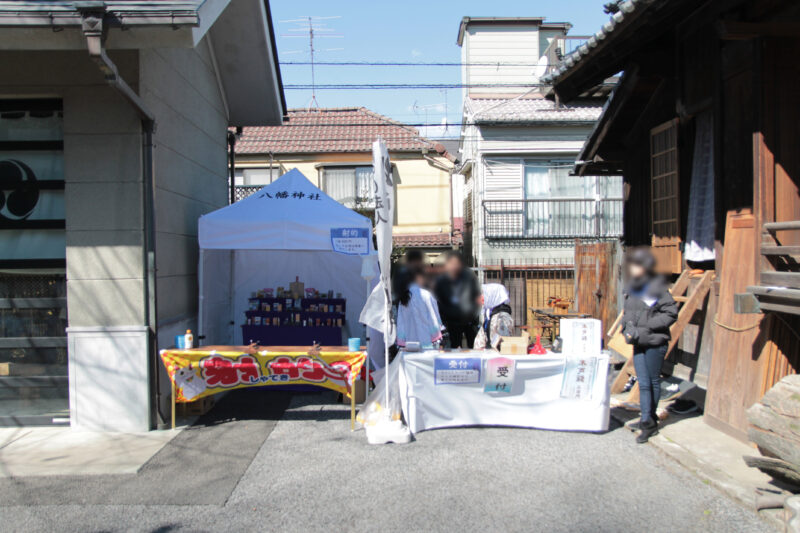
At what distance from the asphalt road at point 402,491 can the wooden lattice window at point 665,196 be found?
2863 mm

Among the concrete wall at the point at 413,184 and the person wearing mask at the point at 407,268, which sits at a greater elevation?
the concrete wall at the point at 413,184

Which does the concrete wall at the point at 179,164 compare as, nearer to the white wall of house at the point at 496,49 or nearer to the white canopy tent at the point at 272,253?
the white canopy tent at the point at 272,253

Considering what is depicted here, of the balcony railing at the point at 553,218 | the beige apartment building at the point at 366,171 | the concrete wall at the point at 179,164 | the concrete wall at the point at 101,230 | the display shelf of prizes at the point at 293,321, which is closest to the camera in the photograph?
the concrete wall at the point at 101,230

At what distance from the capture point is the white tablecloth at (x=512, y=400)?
5707mm

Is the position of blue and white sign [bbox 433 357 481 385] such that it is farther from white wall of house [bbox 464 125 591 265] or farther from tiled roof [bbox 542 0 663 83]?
white wall of house [bbox 464 125 591 265]

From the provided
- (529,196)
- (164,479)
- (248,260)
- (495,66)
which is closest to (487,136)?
(529,196)

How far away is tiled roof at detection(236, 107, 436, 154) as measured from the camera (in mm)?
18891

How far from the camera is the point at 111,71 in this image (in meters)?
4.97

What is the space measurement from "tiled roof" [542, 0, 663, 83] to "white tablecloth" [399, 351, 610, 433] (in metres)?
3.44

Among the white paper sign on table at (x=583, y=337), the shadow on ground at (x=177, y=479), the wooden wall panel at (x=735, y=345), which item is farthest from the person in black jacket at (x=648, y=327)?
the shadow on ground at (x=177, y=479)

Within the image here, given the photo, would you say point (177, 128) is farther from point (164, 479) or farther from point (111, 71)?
point (164, 479)

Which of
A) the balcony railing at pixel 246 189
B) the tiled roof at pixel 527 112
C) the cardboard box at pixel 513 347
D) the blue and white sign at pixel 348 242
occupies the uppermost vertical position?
the tiled roof at pixel 527 112

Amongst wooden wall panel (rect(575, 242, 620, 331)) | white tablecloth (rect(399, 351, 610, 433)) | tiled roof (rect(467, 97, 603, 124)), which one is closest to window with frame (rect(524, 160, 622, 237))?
tiled roof (rect(467, 97, 603, 124))

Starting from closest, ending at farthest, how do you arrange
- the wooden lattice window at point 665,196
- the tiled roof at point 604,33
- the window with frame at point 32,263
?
the tiled roof at point 604,33, the window with frame at point 32,263, the wooden lattice window at point 665,196
